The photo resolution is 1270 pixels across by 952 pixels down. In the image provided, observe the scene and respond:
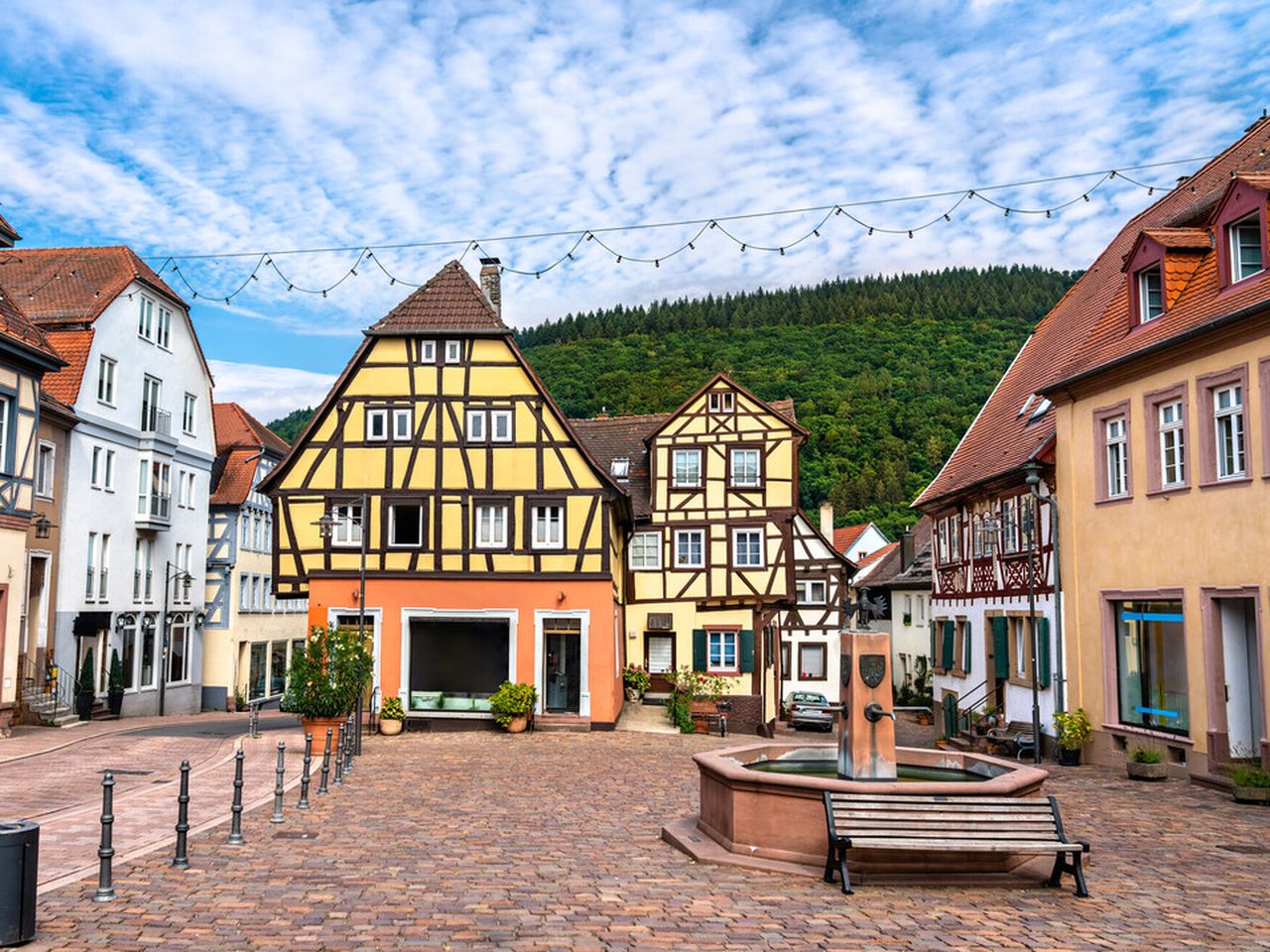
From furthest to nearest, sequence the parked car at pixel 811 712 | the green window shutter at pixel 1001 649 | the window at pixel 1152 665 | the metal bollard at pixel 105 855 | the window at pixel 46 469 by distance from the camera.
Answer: the parked car at pixel 811 712
the window at pixel 46 469
the green window shutter at pixel 1001 649
the window at pixel 1152 665
the metal bollard at pixel 105 855

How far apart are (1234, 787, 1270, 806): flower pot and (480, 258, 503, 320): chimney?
2585cm

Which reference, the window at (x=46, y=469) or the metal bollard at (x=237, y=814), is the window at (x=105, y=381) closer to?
the window at (x=46, y=469)

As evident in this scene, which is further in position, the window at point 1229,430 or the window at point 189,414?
the window at point 189,414

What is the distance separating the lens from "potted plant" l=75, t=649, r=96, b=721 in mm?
32125

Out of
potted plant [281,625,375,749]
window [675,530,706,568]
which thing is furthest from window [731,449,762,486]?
potted plant [281,625,375,749]

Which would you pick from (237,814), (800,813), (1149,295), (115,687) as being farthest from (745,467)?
(237,814)

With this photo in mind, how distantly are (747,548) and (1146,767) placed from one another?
19598 millimetres

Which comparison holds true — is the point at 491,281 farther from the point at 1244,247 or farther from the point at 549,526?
the point at 1244,247

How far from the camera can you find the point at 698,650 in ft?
126

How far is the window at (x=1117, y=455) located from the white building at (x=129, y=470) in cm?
2620

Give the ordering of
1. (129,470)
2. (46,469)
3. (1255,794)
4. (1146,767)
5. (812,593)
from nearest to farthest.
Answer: (1255,794) → (1146,767) → (46,469) → (129,470) → (812,593)

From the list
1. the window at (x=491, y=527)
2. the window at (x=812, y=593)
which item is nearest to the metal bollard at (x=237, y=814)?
the window at (x=491, y=527)

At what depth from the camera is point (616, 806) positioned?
16.0 metres

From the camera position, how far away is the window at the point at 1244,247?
18781 millimetres
